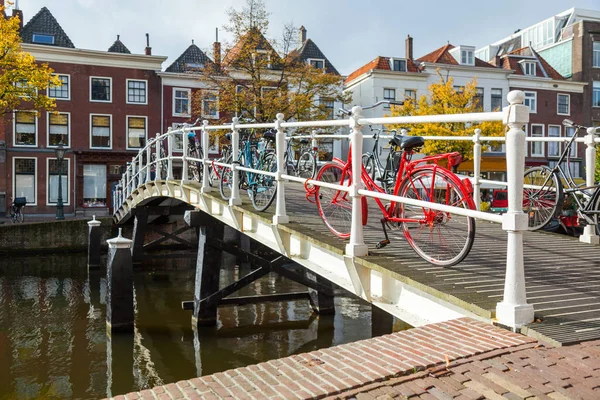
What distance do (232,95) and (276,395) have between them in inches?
761

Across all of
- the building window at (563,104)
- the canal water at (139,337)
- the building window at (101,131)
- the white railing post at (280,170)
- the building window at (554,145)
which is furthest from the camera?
the building window at (563,104)

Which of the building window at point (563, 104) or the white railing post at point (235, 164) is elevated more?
the building window at point (563, 104)

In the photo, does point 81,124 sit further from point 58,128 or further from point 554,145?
point 554,145

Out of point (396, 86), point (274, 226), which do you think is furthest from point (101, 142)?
point (274, 226)

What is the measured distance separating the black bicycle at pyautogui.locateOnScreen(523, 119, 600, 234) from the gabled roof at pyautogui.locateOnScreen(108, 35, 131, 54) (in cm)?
2668

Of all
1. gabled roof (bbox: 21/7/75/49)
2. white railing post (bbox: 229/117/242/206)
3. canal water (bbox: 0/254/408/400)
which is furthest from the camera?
gabled roof (bbox: 21/7/75/49)

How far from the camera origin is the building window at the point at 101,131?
28234mm

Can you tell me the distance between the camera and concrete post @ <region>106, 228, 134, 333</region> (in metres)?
10.2

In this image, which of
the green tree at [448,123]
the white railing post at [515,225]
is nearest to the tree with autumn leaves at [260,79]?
the green tree at [448,123]

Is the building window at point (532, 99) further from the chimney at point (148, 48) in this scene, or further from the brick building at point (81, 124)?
the chimney at point (148, 48)

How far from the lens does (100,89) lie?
93.2 feet

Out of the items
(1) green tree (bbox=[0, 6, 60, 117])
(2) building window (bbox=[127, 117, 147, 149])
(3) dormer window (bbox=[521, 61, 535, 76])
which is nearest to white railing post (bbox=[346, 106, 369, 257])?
(1) green tree (bbox=[0, 6, 60, 117])

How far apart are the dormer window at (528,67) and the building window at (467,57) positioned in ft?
11.7

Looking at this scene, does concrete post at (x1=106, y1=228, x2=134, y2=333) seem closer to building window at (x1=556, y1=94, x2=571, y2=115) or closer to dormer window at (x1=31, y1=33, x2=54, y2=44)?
dormer window at (x1=31, y1=33, x2=54, y2=44)
